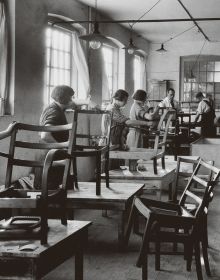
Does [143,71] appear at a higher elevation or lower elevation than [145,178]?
higher

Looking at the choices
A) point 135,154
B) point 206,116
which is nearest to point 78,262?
point 135,154

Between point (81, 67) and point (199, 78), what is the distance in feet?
21.7

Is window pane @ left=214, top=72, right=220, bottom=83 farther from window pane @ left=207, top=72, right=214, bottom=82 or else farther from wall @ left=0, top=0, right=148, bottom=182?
wall @ left=0, top=0, right=148, bottom=182

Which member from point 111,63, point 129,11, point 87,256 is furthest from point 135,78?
point 87,256

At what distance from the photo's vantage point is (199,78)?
14.3 m

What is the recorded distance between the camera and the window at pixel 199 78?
46.4 ft

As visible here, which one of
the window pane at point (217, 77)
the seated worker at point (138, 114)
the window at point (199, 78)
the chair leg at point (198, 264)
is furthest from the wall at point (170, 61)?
the chair leg at point (198, 264)

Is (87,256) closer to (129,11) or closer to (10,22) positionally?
(10,22)

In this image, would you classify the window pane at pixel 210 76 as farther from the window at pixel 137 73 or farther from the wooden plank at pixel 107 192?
the wooden plank at pixel 107 192

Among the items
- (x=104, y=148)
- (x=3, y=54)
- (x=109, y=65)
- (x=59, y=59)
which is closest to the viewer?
(x=104, y=148)

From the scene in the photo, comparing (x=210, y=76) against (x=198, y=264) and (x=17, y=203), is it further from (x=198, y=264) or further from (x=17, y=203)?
(x=17, y=203)

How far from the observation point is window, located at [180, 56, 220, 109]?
46.4 ft

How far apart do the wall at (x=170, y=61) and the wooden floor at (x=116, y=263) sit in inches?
388

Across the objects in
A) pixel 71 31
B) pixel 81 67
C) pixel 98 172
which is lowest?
pixel 98 172
